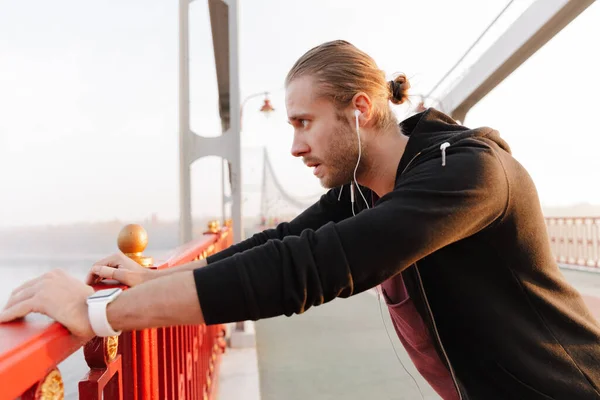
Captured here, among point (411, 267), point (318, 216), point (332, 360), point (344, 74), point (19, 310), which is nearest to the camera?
point (19, 310)

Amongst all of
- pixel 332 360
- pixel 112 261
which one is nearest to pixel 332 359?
pixel 332 360

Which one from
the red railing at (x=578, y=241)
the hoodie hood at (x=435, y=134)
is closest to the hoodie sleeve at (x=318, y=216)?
the hoodie hood at (x=435, y=134)

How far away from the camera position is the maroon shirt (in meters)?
1.27

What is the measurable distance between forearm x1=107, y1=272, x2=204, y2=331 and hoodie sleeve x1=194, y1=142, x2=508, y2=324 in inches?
0.8

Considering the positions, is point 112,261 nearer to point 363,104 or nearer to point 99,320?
point 99,320

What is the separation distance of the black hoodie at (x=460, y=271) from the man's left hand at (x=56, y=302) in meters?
0.19

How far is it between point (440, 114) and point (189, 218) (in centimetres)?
339

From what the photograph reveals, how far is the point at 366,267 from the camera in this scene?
0.84 metres

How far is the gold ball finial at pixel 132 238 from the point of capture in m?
1.10

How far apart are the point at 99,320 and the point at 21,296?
0.12 metres

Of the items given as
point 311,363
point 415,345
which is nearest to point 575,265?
point 311,363

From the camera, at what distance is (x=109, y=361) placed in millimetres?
796

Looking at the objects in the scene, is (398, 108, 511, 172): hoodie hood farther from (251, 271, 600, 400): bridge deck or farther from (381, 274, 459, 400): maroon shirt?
(251, 271, 600, 400): bridge deck

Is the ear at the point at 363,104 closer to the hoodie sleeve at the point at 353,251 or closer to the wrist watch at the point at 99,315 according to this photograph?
the hoodie sleeve at the point at 353,251
